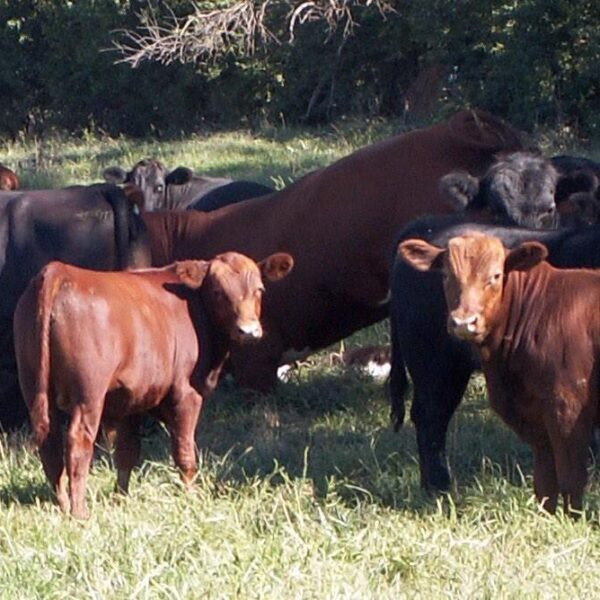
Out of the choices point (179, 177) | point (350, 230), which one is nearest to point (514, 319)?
point (350, 230)

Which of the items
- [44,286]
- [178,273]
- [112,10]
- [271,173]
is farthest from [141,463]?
[112,10]

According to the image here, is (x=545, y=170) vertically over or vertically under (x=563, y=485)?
over

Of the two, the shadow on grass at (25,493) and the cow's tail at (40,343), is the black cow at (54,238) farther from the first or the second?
the cow's tail at (40,343)

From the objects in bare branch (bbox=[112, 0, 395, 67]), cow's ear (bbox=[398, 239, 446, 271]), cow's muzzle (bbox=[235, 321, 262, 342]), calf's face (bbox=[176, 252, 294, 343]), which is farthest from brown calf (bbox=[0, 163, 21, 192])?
bare branch (bbox=[112, 0, 395, 67])

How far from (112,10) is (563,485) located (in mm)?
28039

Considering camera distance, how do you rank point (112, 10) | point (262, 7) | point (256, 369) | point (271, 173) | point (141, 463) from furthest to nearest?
1. point (112, 10)
2. point (262, 7)
3. point (271, 173)
4. point (256, 369)
5. point (141, 463)

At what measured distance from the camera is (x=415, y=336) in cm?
782

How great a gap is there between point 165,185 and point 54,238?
5448mm

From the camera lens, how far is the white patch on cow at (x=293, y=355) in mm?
10102

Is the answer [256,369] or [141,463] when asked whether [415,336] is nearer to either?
[141,463]

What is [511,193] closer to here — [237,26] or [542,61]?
[542,61]

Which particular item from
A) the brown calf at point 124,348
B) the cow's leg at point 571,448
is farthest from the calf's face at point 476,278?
the brown calf at point 124,348

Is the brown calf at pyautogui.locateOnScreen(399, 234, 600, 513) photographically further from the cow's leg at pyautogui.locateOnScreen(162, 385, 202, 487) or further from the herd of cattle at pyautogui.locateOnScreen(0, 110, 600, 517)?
the cow's leg at pyautogui.locateOnScreen(162, 385, 202, 487)

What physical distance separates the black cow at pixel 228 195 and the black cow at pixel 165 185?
4.04 feet
